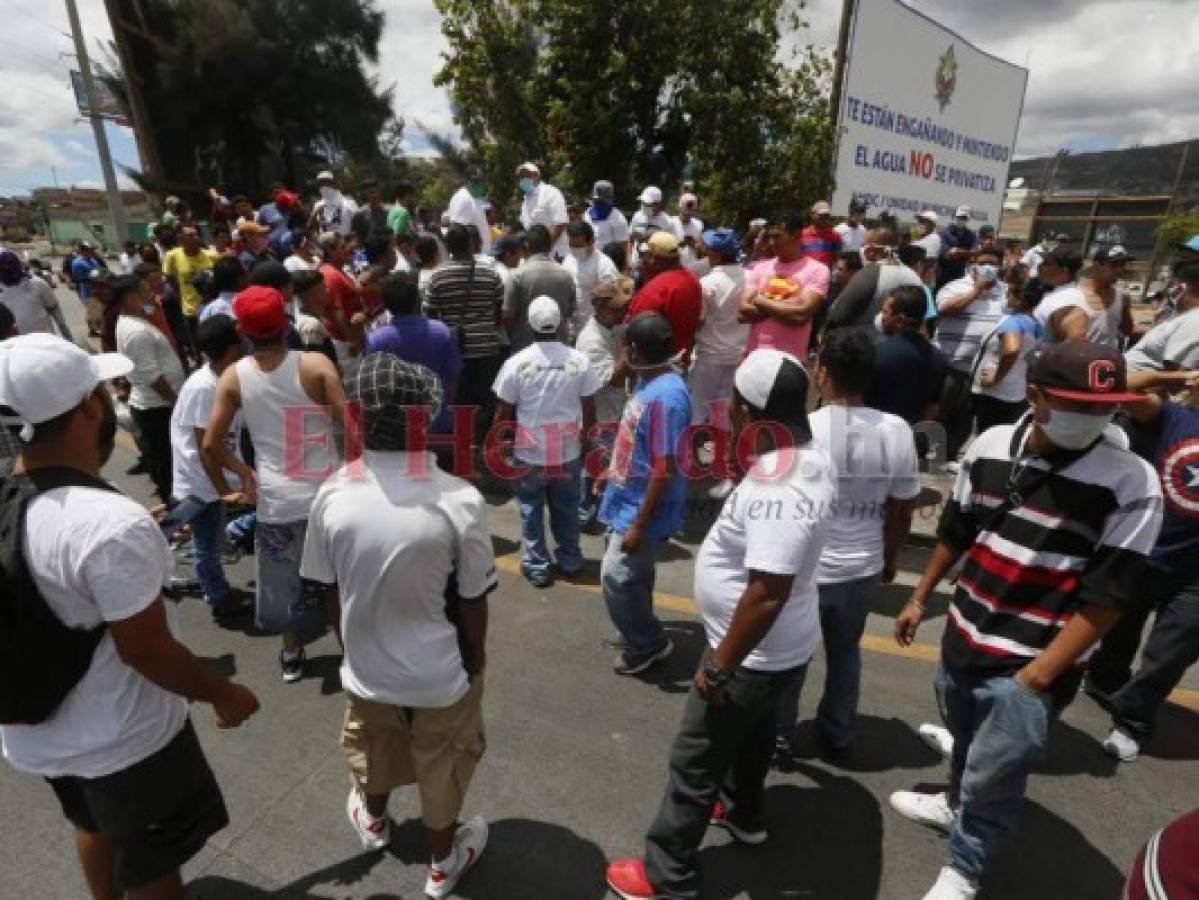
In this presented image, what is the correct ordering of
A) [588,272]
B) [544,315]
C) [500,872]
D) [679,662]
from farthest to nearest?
[588,272] → [544,315] → [679,662] → [500,872]

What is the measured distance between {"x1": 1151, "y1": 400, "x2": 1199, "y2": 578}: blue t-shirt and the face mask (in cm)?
124

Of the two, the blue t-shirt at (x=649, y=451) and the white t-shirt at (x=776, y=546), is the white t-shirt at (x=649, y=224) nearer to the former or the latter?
the blue t-shirt at (x=649, y=451)

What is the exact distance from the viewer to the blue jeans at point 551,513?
4438 millimetres

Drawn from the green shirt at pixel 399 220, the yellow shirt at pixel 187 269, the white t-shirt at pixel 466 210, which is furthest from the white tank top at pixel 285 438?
the green shirt at pixel 399 220

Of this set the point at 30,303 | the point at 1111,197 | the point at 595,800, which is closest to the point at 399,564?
the point at 595,800

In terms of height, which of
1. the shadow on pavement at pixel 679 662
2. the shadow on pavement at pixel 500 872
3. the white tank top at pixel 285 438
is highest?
the white tank top at pixel 285 438

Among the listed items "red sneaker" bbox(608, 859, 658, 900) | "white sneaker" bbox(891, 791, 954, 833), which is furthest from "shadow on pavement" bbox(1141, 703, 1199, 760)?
"red sneaker" bbox(608, 859, 658, 900)

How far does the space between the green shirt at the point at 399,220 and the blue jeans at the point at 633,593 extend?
744 centimetres

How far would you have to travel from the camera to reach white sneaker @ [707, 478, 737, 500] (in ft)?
18.6

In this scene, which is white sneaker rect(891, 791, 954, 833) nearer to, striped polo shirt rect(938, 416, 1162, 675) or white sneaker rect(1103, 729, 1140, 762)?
striped polo shirt rect(938, 416, 1162, 675)

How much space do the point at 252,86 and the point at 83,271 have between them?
19.9 metres

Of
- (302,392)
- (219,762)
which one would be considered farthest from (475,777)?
(302,392)

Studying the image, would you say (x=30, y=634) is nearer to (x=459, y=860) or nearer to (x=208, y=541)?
(x=459, y=860)

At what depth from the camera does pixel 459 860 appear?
7.96 ft
